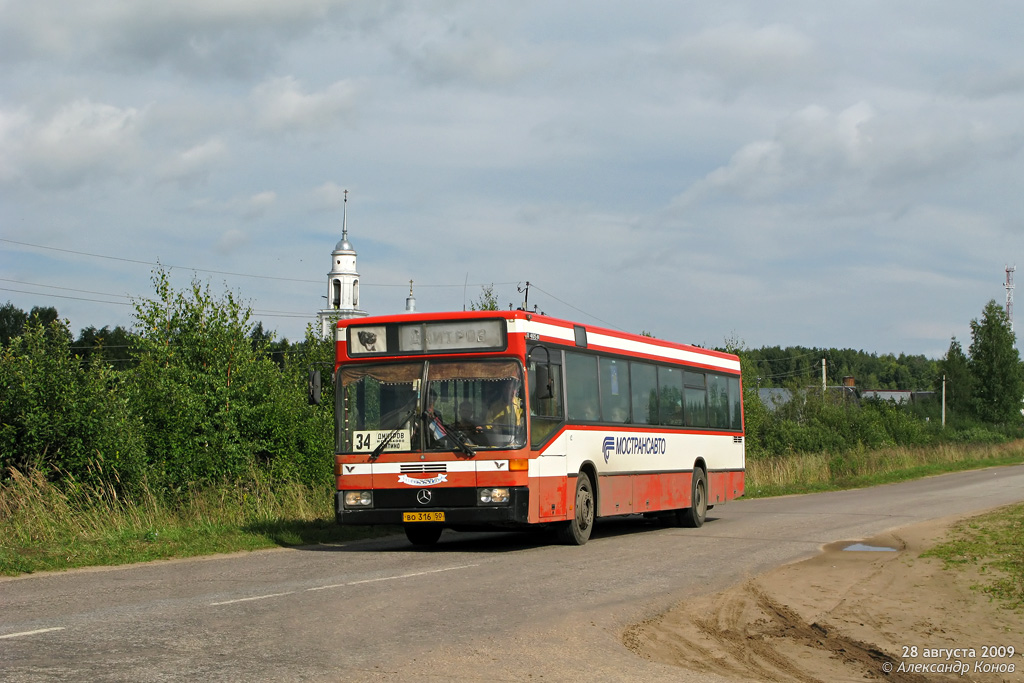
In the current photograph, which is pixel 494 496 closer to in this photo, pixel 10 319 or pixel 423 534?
pixel 423 534

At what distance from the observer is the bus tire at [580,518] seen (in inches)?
636

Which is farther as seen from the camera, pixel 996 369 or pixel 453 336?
pixel 996 369

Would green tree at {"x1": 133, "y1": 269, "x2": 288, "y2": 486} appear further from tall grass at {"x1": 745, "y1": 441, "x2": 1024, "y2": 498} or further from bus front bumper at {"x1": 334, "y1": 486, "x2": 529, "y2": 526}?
tall grass at {"x1": 745, "y1": 441, "x2": 1024, "y2": 498}

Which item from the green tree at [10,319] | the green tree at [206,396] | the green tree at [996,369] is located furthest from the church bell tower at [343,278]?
the green tree at [206,396]

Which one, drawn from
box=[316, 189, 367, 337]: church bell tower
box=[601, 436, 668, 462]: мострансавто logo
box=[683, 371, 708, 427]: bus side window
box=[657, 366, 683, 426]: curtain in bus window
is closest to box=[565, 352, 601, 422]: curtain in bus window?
box=[601, 436, 668, 462]: мострансавто logo

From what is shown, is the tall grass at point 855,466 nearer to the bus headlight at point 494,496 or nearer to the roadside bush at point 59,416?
the bus headlight at point 494,496

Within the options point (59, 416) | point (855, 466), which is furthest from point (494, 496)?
point (855, 466)

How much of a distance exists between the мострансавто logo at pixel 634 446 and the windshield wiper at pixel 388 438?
11.5 feet

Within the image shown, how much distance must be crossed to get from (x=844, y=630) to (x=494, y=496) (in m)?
6.10

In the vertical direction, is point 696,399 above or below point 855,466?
above

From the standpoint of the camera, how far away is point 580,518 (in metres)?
16.4

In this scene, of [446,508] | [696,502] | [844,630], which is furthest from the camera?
[696,502]

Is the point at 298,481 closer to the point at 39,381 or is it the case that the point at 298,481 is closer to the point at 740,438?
the point at 39,381

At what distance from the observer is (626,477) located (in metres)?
17.9
